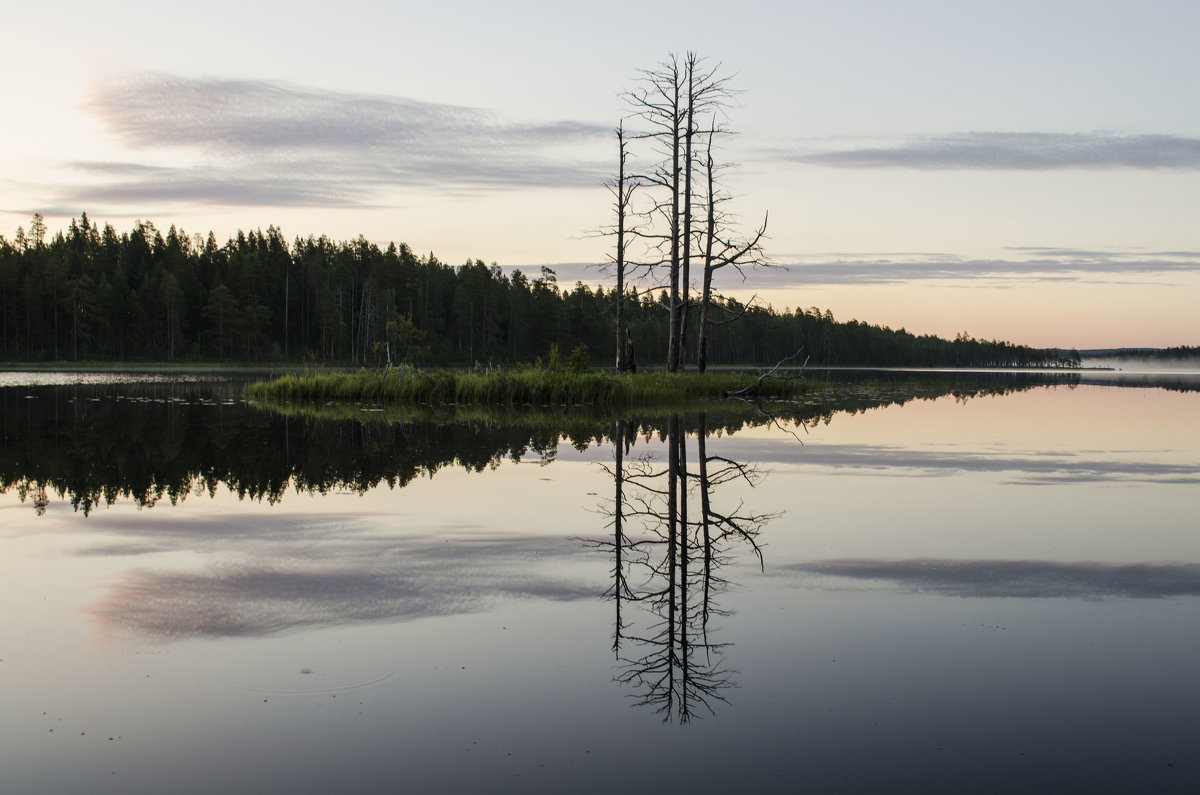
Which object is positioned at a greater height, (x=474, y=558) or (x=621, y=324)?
(x=621, y=324)

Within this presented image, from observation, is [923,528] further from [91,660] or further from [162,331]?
[162,331]

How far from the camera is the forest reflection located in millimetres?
10141

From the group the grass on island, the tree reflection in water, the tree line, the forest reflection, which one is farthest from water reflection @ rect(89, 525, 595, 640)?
the tree line

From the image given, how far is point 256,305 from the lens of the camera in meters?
105

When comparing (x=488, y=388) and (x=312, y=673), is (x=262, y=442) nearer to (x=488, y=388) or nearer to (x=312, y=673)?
(x=312, y=673)

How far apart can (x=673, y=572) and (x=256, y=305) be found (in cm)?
10789

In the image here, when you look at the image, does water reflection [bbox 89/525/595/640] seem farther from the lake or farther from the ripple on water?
the ripple on water

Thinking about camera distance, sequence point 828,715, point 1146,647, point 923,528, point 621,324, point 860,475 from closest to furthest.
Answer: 1. point 828,715
2. point 1146,647
3. point 923,528
4. point 860,475
5. point 621,324

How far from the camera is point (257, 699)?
12.6ft

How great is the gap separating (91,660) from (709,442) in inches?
465

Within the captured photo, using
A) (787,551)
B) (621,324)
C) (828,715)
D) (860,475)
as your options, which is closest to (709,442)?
(860,475)

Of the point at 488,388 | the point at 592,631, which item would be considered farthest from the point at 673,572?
the point at 488,388

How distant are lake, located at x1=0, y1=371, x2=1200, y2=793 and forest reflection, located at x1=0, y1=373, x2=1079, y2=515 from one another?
0.17 meters

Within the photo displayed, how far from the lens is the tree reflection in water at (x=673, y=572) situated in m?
4.14
